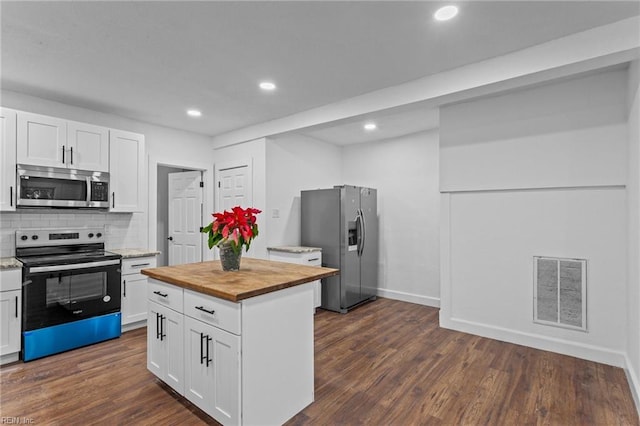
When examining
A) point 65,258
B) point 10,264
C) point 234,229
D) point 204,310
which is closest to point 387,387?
point 204,310

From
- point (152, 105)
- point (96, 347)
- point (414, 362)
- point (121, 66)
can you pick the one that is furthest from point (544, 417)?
point (152, 105)

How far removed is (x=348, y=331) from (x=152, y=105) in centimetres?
340

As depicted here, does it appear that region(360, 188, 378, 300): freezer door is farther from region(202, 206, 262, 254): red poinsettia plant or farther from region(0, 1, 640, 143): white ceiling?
region(202, 206, 262, 254): red poinsettia plant

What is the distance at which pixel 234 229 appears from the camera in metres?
2.24

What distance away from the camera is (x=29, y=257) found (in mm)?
3229

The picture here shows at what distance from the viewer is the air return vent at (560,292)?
115 inches

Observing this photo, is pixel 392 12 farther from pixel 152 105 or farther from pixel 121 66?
pixel 152 105

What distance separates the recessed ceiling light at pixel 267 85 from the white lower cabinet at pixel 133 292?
2344mm

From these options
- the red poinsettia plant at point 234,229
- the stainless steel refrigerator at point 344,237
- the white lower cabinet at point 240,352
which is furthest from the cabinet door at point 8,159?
the stainless steel refrigerator at point 344,237

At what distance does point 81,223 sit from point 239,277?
2.73 meters

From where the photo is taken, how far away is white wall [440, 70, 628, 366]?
2.79 meters

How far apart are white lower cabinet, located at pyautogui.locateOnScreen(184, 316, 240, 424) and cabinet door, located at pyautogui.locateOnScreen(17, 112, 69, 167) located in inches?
97.1

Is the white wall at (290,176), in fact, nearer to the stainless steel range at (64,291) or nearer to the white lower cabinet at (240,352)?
the stainless steel range at (64,291)

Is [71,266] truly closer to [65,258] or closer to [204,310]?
[65,258]
